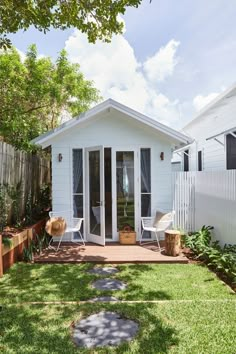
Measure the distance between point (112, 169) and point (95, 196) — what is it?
914mm

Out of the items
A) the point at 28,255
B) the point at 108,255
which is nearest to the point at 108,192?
the point at 108,255

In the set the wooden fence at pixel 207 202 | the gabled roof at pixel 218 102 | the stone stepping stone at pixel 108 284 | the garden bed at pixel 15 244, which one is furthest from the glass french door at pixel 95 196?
the gabled roof at pixel 218 102

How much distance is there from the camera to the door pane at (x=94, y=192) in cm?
761

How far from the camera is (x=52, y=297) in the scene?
438cm

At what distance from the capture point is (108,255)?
656 cm

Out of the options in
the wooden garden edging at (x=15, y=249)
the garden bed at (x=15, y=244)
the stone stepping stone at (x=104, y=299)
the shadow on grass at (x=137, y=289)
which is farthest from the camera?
the garden bed at (x=15, y=244)

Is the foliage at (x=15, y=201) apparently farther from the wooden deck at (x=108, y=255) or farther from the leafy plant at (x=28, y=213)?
the wooden deck at (x=108, y=255)

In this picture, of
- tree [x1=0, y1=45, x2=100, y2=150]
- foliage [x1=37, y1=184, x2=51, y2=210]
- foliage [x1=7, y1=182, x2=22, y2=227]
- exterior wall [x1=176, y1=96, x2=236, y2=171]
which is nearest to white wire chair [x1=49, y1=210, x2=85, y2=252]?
foliage [x1=7, y1=182, x2=22, y2=227]

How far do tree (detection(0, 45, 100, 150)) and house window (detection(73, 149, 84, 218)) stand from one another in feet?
6.41

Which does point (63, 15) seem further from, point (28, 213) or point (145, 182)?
Result: point (28, 213)

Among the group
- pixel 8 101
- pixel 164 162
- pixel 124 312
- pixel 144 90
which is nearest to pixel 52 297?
pixel 124 312

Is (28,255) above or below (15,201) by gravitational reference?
below

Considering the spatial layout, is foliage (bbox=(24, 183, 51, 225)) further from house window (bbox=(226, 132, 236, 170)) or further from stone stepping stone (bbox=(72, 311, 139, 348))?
house window (bbox=(226, 132, 236, 170))

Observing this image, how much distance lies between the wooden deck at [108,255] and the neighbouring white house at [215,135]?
4.37m
